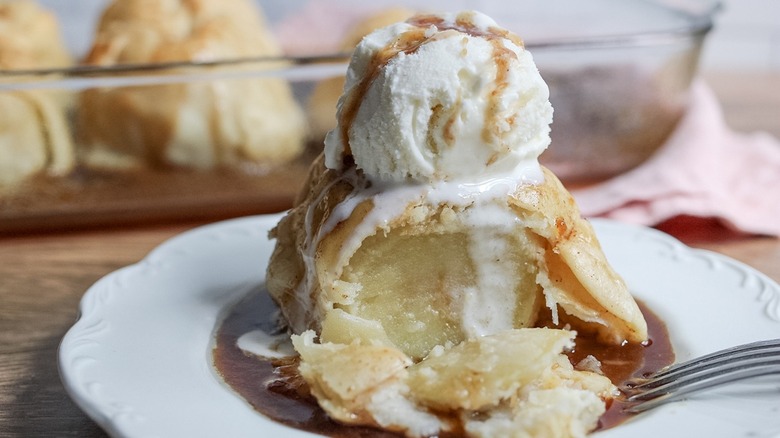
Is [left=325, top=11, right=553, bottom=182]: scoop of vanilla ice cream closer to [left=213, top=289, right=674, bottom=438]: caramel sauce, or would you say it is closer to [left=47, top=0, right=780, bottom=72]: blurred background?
[left=213, top=289, right=674, bottom=438]: caramel sauce

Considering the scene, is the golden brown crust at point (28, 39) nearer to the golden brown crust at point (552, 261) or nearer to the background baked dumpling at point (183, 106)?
the background baked dumpling at point (183, 106)

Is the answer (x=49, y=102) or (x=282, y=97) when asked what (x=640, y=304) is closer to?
(x=282, y=97)

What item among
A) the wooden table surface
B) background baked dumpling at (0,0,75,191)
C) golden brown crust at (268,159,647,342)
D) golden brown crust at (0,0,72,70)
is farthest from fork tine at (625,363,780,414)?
golden brown crust at (0,0,72,70)

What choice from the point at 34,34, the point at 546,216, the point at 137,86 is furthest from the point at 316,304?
→ the point at 34,34

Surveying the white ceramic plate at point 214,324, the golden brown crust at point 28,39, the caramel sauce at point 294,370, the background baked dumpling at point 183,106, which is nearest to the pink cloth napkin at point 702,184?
the white ceramic plate at point 214,324

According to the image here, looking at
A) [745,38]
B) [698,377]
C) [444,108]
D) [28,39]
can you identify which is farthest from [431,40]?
[745,38]
